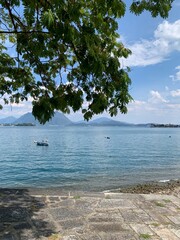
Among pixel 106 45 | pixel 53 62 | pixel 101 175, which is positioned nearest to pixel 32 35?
pixel 106 45

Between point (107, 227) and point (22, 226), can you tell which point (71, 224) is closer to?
point (107, 227)

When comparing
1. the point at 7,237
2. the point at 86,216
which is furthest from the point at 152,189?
the point at 7,237

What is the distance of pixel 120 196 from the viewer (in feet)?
31.6

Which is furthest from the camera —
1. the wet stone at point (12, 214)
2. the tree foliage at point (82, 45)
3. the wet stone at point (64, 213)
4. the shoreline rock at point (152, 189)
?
the shoreline rock at point (152, 189)

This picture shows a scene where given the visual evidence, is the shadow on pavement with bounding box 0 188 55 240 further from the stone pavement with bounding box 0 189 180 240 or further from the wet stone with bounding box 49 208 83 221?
the wet stone with bounding box 49 208 83 221

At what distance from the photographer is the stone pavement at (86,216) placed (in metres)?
6.43

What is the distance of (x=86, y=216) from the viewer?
7559mm

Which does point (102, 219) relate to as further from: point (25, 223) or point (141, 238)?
point (25, 223)

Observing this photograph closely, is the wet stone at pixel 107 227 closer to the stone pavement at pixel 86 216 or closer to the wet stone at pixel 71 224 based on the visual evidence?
the stone pavement at pixel 86 216

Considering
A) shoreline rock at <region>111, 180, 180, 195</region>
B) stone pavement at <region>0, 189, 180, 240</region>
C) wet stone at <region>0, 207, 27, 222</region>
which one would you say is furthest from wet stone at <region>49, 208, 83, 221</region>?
shoreline rock at <region>111, 180, 180, 195</region>

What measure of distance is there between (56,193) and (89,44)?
5923mm

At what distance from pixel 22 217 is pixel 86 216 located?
1.55 meters

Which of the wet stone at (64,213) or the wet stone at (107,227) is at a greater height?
the wet stone at (64,213)

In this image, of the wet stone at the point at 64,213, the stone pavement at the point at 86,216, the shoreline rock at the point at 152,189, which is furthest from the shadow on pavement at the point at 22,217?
the shoreline rock at the point at 152,189
